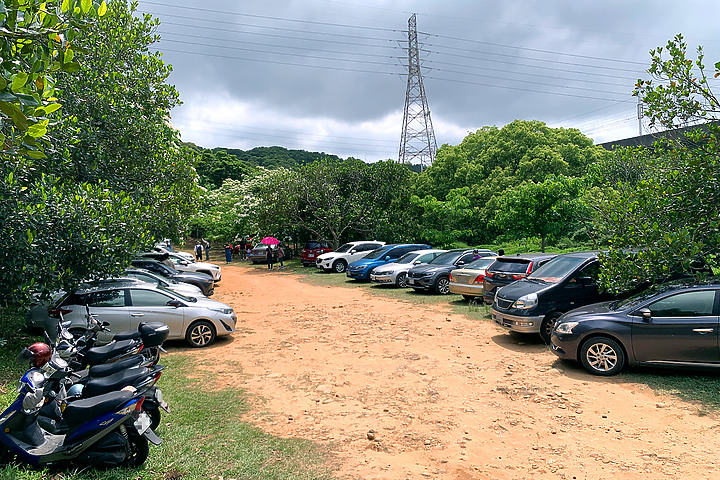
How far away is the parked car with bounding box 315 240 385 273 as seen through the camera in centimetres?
2625

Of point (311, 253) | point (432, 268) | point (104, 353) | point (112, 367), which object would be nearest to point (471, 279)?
point (432, 268)

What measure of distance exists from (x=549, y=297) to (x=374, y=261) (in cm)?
1275

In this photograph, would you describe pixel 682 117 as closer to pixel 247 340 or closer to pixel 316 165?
pixel 247 340

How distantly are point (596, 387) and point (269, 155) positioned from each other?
276 feet

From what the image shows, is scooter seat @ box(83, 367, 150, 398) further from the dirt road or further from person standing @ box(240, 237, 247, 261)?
person standing @ box(240, 237, 247, 261)

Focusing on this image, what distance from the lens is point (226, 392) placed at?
7090 mm

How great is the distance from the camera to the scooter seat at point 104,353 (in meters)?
5.25

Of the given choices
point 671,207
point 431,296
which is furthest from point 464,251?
point 671,207

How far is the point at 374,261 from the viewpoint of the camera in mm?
21703

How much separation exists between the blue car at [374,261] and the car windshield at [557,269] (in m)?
11.4

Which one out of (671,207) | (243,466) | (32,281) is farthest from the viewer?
(671,207)

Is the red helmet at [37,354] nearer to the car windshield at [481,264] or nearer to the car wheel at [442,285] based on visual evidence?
the car windshield at [481,264]

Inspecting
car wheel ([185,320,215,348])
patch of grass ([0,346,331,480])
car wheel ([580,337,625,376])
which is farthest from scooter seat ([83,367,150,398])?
car wheel ([580,337,625,376])

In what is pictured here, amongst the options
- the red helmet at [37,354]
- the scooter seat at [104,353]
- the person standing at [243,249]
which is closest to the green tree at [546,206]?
the scooter seat at [104,353]
